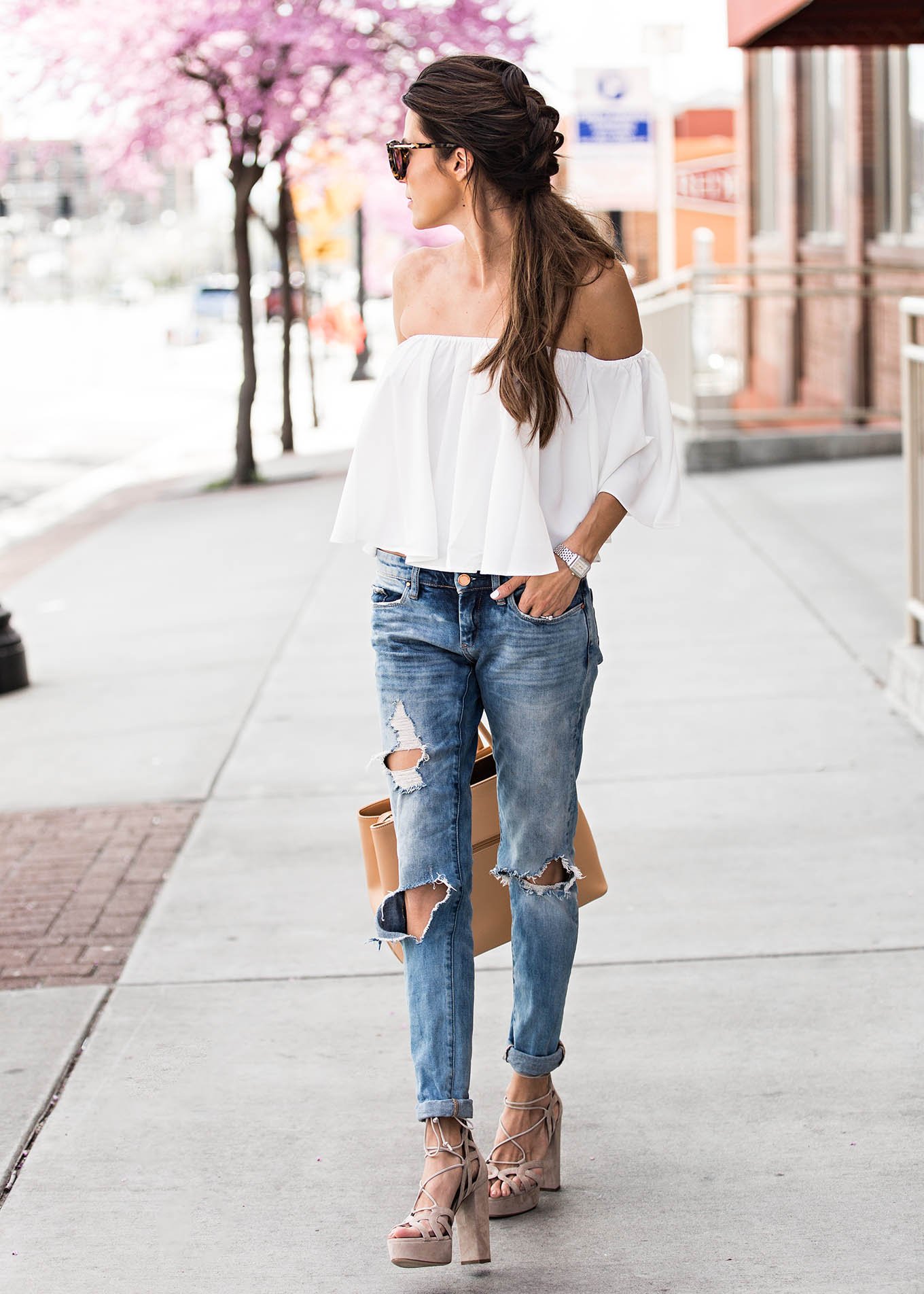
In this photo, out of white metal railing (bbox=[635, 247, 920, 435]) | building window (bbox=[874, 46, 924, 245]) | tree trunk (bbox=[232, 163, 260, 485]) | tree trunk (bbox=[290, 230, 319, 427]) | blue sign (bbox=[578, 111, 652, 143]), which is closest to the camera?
white metal railing (bbox=[635, 247, 920, 435])

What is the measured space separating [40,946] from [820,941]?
81.9 inches

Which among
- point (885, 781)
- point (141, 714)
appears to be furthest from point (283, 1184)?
point (141, 714)

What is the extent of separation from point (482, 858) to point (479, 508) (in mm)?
694

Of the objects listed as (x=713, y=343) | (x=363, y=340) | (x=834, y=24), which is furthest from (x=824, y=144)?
(x=363, y=340)

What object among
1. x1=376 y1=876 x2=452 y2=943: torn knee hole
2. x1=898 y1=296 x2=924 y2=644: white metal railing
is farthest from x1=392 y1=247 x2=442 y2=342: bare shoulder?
x1=898 y1=296 x2=924 y2=644: white metal railing

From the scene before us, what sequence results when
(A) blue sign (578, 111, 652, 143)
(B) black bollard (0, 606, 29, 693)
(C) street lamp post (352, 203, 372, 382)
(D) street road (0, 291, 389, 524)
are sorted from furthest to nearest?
(C) street lamp post (352, 203, 372, 382), (D) street road (0, 291, 389, 524), (A) blue sign (578, 111, 652, 143), (B) black bollard (0, 606, 29, 693)

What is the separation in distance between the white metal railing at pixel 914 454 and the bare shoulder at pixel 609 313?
3.35 m

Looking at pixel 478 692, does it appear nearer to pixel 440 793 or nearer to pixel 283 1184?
pixel 440 793

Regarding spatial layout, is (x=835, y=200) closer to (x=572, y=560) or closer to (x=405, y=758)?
(x=572, y=560)

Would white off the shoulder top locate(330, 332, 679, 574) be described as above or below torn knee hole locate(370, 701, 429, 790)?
above

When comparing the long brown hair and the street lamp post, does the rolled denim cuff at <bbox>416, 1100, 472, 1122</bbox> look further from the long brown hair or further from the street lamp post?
the street lamp post

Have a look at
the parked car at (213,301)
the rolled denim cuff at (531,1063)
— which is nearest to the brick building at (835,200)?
the rolled denim cuff at (531,1063)

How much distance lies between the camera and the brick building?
1323cm

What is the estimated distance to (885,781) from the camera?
17.5 feet
